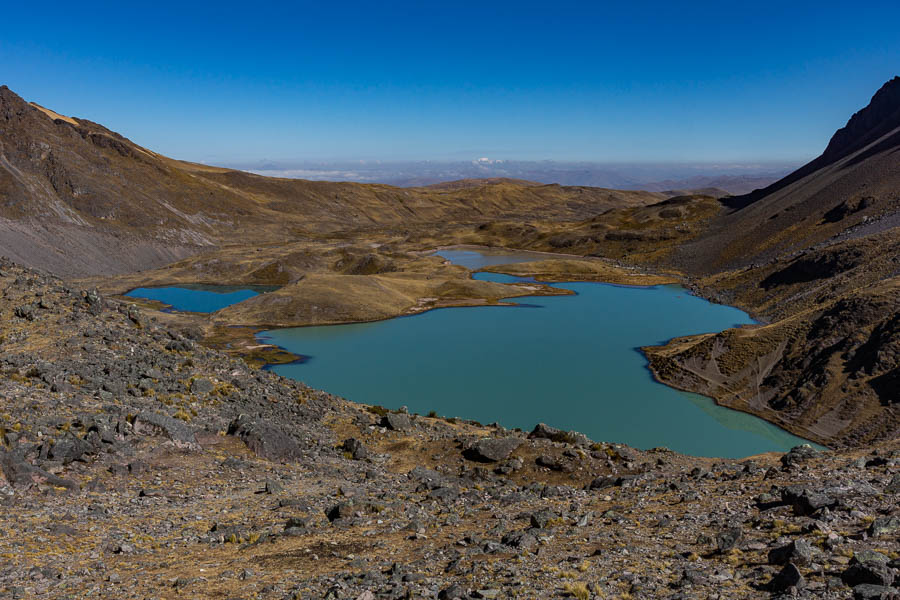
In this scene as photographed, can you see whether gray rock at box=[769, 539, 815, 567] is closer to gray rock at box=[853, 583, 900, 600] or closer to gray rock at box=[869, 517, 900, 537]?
gray rock at box=[853, 583, 900, 600]

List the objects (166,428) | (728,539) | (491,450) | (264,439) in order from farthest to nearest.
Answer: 1. (491,450)
2. (264,439)
3. (166,428)
4. (728,539)

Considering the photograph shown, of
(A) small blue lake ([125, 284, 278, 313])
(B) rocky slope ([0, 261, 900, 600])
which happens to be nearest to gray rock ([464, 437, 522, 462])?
(B) rocky slope ([0, 261, 900, 600])

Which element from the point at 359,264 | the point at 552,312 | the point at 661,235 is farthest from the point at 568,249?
the point at 552,312

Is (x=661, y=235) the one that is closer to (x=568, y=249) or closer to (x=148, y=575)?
(x=568, y=249)

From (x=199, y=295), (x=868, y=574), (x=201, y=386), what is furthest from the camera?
(x=199, y=295)

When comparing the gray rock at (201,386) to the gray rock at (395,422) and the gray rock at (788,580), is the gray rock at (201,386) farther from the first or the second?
the gray rock at (788,580)

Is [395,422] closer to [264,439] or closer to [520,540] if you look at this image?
[264,439]

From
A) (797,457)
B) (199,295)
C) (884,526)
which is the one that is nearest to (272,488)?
(884,526)
